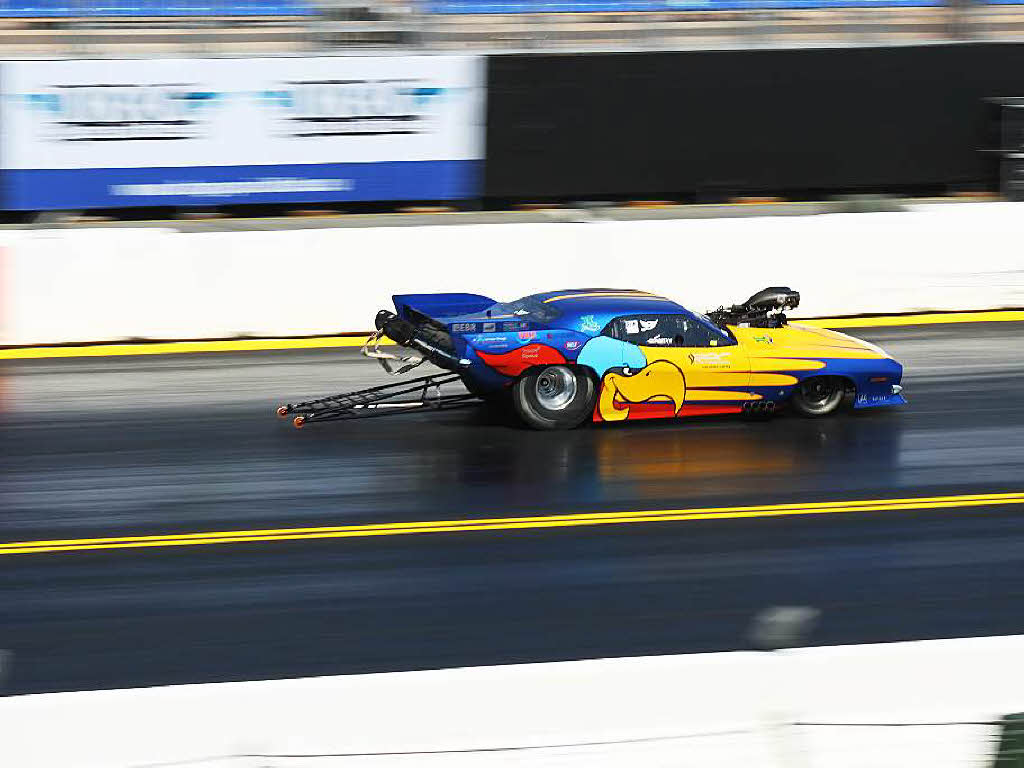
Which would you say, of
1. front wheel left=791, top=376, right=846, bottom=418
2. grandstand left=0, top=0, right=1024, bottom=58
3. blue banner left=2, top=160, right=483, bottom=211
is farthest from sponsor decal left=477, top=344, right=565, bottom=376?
grandstand left=0, top=0, right=1024, bottom=58

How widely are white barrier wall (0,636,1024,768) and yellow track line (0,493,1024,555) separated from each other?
422cm

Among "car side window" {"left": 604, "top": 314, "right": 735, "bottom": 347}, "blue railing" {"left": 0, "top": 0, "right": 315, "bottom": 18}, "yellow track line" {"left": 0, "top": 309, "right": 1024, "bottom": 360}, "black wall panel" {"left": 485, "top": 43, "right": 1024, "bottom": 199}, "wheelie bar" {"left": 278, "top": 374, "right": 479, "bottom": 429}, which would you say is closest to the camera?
"car side window" {"left": 604, "top": 314, "right": 735, "bottom": 347}

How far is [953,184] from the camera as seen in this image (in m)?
17.5

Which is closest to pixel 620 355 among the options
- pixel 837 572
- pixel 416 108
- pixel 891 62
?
pixel 837 572

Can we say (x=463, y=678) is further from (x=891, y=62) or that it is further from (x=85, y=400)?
(x=891, y=62)

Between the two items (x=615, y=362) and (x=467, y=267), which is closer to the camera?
(x=615, y=362)

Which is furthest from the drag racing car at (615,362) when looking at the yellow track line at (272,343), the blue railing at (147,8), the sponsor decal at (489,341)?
the blue railing at (147,8)

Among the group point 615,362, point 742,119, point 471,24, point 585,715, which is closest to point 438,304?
point 615,362

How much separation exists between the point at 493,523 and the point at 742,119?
9.05m

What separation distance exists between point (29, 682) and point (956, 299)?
38.5 ft

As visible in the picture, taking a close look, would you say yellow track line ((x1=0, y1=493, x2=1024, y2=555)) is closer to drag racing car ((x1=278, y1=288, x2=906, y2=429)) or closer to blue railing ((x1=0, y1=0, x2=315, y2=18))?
drag racing car ((x1=278, y1=288, x2=906, y2=429))

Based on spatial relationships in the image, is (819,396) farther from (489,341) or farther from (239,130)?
(239,130)

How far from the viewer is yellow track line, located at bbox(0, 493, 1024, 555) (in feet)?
29.6

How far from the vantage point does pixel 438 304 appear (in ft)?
39.4
